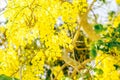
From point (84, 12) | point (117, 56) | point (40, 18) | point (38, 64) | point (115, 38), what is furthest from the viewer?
point (84, 12)

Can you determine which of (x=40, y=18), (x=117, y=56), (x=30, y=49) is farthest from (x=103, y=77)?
(x=40, y=18)

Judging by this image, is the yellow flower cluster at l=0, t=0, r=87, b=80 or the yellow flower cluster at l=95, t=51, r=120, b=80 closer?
the yellow flower cluster at l=0, t=0, r=87, b=80

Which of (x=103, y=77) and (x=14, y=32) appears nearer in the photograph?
(x=14, y=32)

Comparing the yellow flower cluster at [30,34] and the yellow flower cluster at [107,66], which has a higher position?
the yellow flower cluster at [30,34]

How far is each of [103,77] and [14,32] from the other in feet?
5.47

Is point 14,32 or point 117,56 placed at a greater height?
point 14,32

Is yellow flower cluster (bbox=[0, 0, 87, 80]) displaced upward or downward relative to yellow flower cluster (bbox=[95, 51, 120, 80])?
upward

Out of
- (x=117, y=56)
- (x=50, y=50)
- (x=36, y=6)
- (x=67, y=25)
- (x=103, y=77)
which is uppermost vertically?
(x=36, y=6)

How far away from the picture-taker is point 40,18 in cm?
346

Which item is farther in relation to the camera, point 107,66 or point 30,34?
point 107,66

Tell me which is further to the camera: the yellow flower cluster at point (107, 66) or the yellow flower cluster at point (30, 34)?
the yellow flower cluster at point (107, 66)

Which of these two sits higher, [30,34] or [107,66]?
[30,34]

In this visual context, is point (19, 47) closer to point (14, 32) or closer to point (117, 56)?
point (14, 32)

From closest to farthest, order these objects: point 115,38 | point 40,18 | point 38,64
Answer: point 115,38 → point 40,18 → point 38,64
